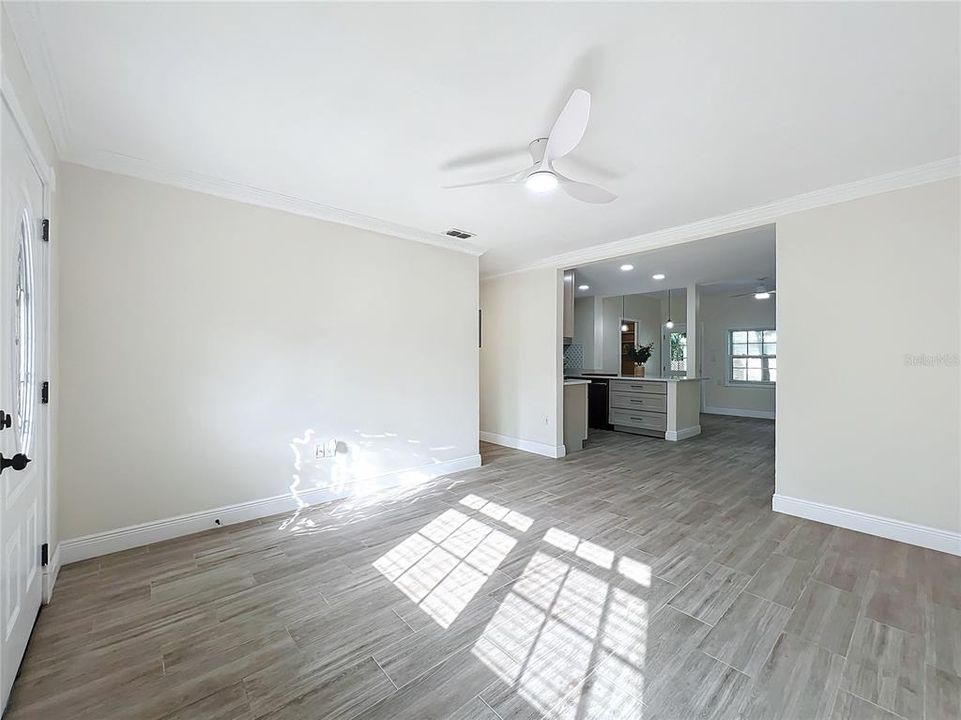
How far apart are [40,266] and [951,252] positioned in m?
5.32

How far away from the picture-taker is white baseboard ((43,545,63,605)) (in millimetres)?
2078

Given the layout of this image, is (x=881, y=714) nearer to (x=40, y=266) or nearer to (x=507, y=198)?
(x=507, y=198)

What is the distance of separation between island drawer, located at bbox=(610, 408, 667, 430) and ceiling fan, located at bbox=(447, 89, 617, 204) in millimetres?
4649

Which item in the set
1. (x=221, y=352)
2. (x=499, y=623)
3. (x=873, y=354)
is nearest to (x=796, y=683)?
(x=499, y=623)

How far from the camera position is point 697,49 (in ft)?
5.47

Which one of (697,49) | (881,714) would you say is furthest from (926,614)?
(697,49)

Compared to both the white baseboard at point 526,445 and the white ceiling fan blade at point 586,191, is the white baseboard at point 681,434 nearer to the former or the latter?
the white baseboard at point 526,445

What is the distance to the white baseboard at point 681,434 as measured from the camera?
617cm

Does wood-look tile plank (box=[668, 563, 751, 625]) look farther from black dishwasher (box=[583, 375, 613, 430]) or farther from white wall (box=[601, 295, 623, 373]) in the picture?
white wall (box=[601, 295, 623, 373])

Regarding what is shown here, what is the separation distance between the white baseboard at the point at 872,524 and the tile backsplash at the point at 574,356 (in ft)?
16.8

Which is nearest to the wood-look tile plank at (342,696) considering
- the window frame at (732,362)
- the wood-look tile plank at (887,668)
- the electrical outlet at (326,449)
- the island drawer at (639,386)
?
the wood-look tile plank at (887,668)

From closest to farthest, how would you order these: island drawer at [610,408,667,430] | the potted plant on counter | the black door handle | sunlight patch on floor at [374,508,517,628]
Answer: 1. the black door handle
2. sunlight patch on floor at [374,508,517,628]
3. island drawer at [610,408,667,430]
4. the potted plant on counter

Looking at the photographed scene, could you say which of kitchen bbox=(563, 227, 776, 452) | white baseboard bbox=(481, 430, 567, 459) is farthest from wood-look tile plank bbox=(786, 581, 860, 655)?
white baseboard bbox=(481, 430, 567, 459)

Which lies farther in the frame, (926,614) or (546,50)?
(926,614)
